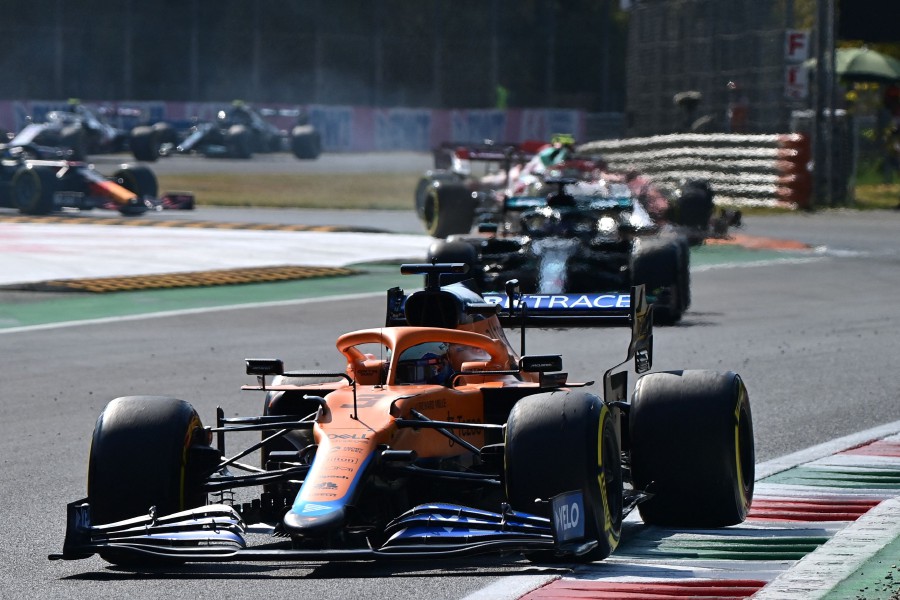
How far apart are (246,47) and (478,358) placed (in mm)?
53509

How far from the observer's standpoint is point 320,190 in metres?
39.4

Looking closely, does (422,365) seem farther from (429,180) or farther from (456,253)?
(429,180)

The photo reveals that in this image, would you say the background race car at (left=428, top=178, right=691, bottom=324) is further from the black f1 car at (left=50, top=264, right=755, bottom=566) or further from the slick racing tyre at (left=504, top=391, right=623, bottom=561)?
the slick racing tyre at (left=504, top=391, right=623, bottom=561)

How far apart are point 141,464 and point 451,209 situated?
19.1 m

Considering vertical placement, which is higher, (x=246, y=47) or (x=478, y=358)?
(x=246, y=47)

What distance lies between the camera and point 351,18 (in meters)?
63.8

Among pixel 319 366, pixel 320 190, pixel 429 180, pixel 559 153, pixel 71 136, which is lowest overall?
pixel 319 366

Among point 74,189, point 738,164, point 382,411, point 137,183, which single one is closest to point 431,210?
point 137,183

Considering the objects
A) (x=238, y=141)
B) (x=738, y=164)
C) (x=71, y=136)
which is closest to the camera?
(x=738, y=164)

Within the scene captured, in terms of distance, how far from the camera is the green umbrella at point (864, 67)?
44281mm

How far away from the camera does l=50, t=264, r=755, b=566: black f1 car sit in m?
6.43

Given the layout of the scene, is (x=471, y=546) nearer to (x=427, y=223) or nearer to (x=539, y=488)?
(x=539, y=488)

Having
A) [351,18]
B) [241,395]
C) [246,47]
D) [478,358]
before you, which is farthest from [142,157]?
[478,358]

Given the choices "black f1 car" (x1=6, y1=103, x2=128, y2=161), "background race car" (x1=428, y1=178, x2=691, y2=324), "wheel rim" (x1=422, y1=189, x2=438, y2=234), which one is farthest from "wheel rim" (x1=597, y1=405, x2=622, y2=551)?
"black f1 car" (x1=6, y1=103, x2=128, y2=161)
